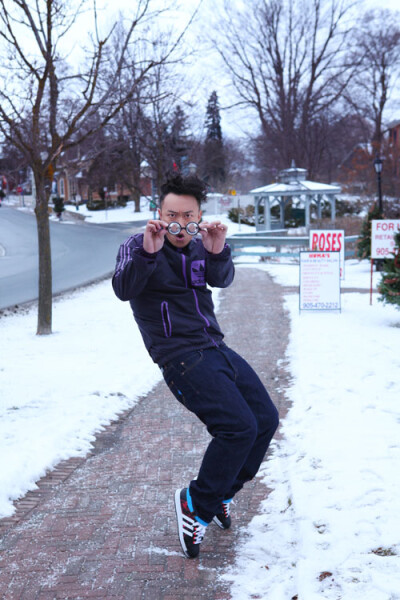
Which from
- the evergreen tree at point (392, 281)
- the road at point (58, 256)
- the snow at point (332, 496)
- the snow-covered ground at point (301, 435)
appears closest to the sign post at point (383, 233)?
the snow-covered ground at point (301, 435)

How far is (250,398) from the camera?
319 centimetres

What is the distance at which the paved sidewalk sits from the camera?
297 cm

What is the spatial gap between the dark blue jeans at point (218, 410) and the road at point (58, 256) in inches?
464

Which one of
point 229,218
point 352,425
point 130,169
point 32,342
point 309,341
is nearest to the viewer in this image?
point 352,425

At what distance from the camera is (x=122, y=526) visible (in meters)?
3.61

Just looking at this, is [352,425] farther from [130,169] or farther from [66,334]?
[130,169]

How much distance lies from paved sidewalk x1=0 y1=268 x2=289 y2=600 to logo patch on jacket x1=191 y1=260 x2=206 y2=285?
1.37 meters

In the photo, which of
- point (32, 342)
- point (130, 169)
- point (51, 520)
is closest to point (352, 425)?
point (51, 520)

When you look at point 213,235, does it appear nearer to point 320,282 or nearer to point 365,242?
point 320,282

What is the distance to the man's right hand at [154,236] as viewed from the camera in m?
2.90

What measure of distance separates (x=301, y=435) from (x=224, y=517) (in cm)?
165

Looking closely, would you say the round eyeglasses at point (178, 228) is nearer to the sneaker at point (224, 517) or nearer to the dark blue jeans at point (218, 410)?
the dark blue jeans at point (218, 410)

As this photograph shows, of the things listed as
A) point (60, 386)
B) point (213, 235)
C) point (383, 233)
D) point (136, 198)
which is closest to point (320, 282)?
point (383, 233)

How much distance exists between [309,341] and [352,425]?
12.3ft
